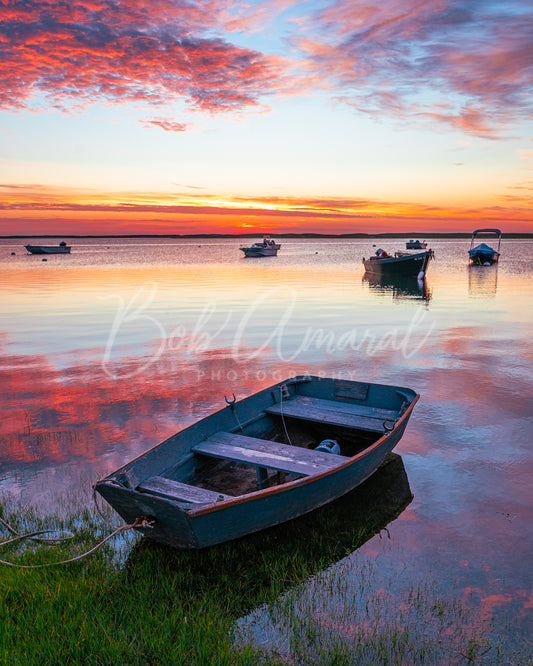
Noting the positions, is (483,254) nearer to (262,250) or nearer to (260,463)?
(262,250)

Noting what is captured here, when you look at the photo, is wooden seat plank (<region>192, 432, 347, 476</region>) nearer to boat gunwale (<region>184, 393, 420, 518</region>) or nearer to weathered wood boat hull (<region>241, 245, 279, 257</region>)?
boat gunwale (<region>184, 393, 420, 518</region>)

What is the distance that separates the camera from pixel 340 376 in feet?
44.6

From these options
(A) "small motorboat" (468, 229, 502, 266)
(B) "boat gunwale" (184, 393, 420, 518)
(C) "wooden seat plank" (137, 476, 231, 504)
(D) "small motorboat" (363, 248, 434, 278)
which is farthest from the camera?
(A) "small motorboat" (468, 229, 502, 266)

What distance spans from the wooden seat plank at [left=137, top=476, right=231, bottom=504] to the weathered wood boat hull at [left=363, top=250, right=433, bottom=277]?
39.1 m

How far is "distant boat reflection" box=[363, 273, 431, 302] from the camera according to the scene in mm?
32344

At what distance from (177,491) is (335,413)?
3.70 meters

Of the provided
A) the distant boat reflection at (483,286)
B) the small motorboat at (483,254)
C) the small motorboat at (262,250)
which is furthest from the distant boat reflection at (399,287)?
the small motorboat at (262,250)

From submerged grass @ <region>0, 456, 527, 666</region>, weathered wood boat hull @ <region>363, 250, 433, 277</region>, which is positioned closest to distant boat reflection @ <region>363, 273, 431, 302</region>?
weathered wood boat hull @ <region>363, 250, 433, 277</region>

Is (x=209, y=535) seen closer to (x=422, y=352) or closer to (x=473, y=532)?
(x=473, y=532)

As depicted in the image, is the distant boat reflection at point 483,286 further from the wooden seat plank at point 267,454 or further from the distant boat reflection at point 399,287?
the wooden seat plank at point 267,454

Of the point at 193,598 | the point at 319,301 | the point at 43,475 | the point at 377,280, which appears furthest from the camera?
the point at 377,280

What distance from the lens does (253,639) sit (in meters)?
4.58

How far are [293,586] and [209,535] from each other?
109cm

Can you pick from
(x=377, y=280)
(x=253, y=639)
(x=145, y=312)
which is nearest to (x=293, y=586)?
(x=253, y=639)
